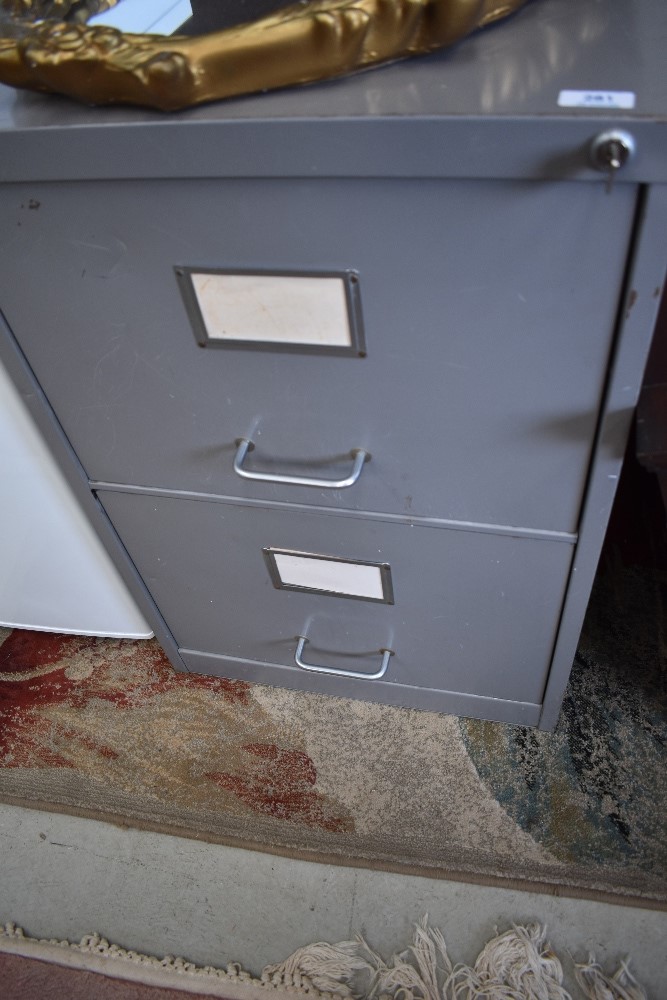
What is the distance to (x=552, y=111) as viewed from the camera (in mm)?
459

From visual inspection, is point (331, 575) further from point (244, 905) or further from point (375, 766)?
point (244, 905)

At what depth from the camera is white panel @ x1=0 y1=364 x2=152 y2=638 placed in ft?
2.61

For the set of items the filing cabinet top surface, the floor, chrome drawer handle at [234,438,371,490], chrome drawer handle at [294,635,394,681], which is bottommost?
the floor

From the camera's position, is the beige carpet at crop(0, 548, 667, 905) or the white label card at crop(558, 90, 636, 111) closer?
the white label card at crop(558, 90, 636, 111)

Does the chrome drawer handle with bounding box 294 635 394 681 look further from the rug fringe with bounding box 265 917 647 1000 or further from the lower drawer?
the rug fringe with bounding box 265 917 647 1000

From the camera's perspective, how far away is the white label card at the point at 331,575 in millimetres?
805

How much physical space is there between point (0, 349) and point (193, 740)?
1.82ft

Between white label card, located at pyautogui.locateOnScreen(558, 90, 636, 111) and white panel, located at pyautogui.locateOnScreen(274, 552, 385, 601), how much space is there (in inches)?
18.0

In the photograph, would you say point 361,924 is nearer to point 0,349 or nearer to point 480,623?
point 480,623

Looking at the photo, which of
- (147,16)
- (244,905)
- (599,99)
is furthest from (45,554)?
(599,99)

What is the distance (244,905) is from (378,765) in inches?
8.6

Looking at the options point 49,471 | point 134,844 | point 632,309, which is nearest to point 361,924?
point 134,844

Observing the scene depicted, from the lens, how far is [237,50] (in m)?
0.50

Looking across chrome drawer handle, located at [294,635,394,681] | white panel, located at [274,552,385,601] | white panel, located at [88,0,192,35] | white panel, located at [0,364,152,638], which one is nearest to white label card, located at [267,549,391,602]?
white panel, located at [274,552,385,601]
